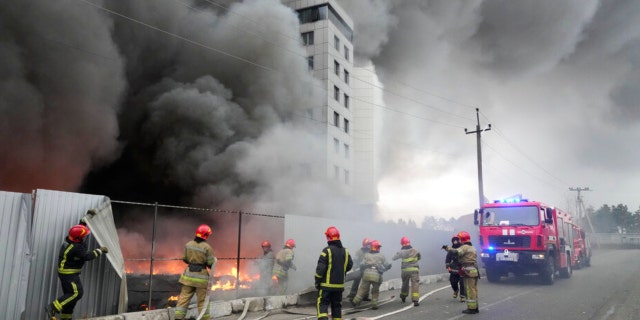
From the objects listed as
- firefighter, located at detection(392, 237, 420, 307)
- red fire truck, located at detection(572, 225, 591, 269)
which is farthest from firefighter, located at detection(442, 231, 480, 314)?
red fire truck, located at detection(572, 225, 591, 269)

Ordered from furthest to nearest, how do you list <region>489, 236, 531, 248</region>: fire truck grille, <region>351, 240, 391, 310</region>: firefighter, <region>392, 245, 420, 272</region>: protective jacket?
1. <region>489, 236, 531, 248</region>: fire truck grille
2. <region>392, 245, 420, 272</region>: protective jacket
3. <region>351, 240, 391, 310</region>: firefighter

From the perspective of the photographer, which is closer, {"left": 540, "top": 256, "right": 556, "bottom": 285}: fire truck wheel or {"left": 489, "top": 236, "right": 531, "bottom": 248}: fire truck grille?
{"left": 540, "top": 256, "right": 556, "bottom": 285}: fire truck wheel

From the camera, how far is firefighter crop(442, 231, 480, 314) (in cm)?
759

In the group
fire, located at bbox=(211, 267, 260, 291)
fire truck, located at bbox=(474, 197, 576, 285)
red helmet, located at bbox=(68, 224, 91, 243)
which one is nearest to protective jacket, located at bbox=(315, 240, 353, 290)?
red helmet, located at bbox=(68, 224, 91, 243)

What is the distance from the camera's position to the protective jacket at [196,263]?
18.9 feet

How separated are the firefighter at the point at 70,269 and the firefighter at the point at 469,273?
610 centimetres

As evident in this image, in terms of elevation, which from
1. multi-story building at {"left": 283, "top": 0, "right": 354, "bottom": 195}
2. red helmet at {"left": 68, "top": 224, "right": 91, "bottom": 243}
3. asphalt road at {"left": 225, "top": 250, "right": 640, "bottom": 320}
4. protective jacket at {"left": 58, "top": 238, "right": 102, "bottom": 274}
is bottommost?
asphalt road at {"left": 225, "top": 250, "right": 640, "bottom": 320}

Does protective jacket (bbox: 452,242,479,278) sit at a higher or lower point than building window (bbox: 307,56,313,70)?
lower

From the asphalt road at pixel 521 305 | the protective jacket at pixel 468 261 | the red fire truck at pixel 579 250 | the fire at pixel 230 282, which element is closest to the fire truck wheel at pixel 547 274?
the asphalt road at pixel 521 305

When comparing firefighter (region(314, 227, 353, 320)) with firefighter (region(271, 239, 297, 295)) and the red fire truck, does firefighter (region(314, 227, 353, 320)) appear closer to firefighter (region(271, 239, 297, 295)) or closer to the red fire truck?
firefighter (region(271, 239, 297, 295))

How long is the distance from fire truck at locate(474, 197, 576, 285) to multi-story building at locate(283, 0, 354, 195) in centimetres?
1954

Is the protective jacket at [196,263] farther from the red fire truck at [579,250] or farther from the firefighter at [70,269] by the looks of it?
the red fire truck at [579,250]

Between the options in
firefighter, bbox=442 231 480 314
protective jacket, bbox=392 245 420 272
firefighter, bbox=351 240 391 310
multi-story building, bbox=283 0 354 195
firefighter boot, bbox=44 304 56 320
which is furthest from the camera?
multi-story building, bbox=283 0 354 195

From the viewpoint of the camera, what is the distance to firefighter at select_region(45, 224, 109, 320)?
5491 mm
